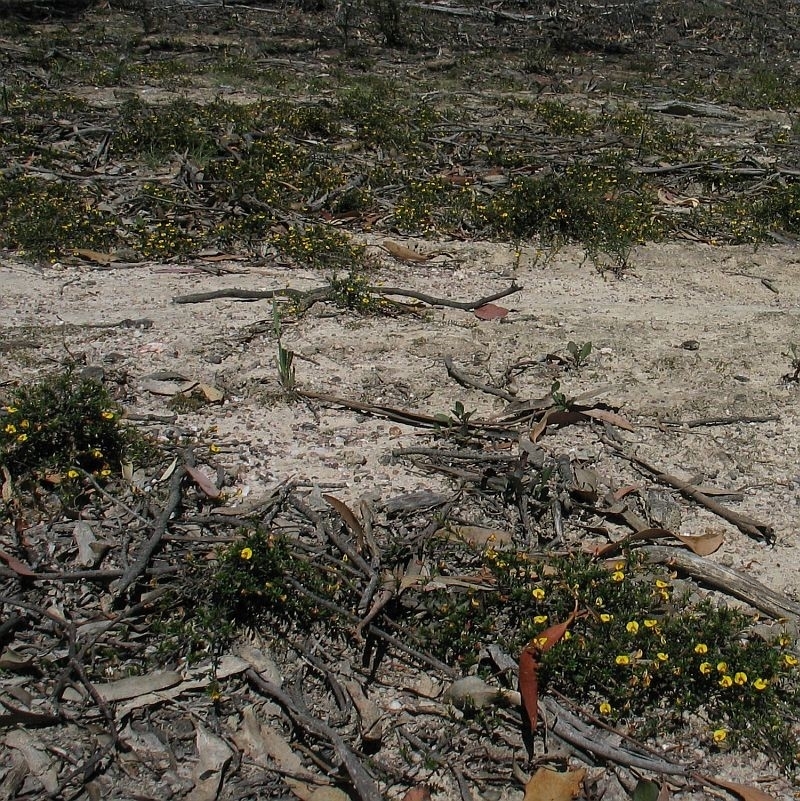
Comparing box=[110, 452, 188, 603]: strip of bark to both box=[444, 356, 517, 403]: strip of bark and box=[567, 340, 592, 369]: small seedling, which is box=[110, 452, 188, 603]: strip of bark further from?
box=[567, 340, 592, 369]: small seedling

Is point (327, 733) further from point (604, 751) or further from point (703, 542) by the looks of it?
point (703, 542)

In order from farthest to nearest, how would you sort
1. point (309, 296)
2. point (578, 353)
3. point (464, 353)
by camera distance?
point (309, 296) < point (464, 353) < point (578, 353)

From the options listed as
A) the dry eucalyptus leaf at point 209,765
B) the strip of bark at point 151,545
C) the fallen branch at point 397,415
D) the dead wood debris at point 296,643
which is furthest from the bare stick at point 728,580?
the strip of bark at point 151,545

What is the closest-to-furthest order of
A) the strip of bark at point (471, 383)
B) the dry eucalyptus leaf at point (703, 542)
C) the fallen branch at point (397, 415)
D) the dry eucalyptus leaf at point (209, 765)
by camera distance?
the dry eucalyptus leaf at point (209, 765), the dry eucalyptus leaf at point (703, 542), the fallen branch at point (397, 415), the strip of bark at point (471, 383)

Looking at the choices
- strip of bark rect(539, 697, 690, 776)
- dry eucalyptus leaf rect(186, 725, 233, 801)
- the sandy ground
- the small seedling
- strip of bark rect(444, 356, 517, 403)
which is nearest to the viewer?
dry eucalyptus leaf rect(186, 725, 233, 801)

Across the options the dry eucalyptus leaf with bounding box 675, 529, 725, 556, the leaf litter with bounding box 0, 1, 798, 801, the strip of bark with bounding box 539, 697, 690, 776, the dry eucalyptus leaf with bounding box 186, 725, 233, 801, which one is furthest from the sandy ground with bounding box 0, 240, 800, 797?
the dry eucalyptus leaf with bounding box 186, 725, 233, 801

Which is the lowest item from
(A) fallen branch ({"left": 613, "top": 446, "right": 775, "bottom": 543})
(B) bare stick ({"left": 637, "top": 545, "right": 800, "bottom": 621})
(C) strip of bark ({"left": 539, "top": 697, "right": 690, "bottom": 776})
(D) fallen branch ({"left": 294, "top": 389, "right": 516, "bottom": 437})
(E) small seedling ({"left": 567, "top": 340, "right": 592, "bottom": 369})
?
(C) strip of bark ({"left": 539, "top": 697, "right": 690, "bottom": 776})

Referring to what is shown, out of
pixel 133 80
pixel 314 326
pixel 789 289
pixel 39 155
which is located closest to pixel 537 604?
pixel 314 326

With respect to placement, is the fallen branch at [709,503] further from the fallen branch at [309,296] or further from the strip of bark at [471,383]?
the fallen branch at [309,296]

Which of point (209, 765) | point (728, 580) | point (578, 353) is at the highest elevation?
point (578, 353)

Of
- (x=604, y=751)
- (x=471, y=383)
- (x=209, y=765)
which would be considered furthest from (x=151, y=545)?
(x=471, y=383)

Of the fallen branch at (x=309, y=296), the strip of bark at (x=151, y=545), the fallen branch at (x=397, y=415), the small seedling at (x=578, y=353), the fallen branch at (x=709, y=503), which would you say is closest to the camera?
the strip of bark at (x=151, y=545)

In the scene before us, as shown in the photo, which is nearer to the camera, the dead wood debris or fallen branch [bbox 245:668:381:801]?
fallen branch [bbox 245:668:381:801]

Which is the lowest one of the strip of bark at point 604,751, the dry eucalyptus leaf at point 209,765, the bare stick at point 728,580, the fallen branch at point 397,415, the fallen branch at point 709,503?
the dry eucalyptus leaf at point 209,765
